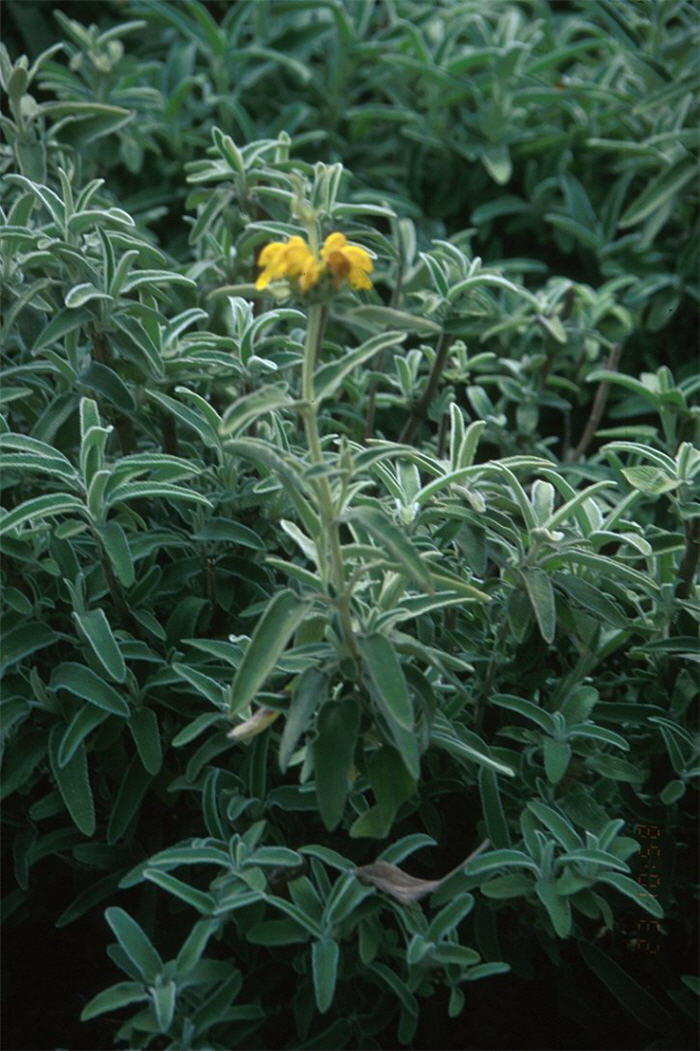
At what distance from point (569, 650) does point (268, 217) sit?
0.75m

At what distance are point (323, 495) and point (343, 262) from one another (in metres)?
0.18

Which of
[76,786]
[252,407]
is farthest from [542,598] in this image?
[76,786]

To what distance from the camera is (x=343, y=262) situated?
3.06 feet

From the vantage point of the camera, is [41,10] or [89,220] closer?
[89,220]

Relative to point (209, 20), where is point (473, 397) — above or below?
below

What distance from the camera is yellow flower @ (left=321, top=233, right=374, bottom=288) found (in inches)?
36.6

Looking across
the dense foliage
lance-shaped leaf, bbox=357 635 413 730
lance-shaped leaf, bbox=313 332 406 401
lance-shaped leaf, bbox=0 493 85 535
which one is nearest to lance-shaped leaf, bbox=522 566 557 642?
the dense foliage

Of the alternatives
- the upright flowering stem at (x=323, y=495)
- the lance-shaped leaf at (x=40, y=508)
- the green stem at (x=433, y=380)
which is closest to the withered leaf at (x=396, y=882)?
the upright flowering stem at (x=323, y=495)

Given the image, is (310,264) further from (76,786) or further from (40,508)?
(76,786)

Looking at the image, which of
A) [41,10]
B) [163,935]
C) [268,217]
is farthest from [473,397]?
[41,10]

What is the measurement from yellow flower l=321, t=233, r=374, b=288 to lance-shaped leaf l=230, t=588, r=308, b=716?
26 centimetres

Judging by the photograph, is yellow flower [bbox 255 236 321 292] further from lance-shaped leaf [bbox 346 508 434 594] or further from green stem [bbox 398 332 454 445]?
green stem [bbox 398 332 454 445]

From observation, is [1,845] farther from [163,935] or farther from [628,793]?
[628,793]

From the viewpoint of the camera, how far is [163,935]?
1332mm
